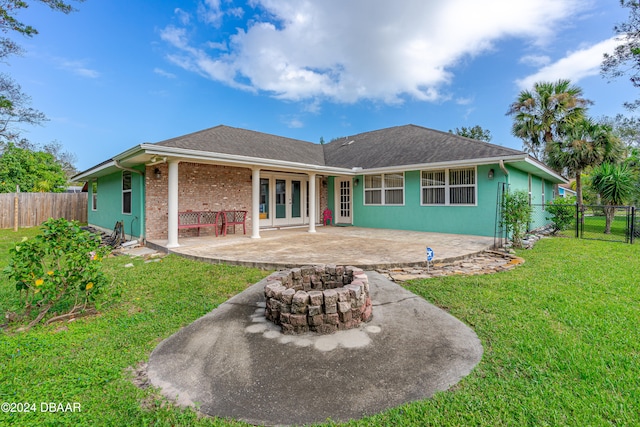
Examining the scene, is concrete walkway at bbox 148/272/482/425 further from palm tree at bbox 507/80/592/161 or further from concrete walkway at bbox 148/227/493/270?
palm tree at bbox 507/80/592/161

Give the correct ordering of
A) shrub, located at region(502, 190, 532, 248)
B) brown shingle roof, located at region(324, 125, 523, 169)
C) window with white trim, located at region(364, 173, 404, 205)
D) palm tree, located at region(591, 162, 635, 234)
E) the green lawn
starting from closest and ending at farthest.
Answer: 1. the green lawn
2. shrub, located at region(502, 190, 532, 248)
3. brown shingle roof, located at region(324, 125, 523, 169)
4. palm tree, located at region(591, 162, 635, 234)
5. window with white trim, located at region(364, 173, 404, 205)

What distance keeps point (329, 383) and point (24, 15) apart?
1800 centimetres

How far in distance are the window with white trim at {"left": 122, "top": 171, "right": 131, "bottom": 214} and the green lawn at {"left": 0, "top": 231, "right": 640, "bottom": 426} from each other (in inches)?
220

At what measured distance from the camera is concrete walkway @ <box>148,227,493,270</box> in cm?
566

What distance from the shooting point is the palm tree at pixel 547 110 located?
16031 millimetres

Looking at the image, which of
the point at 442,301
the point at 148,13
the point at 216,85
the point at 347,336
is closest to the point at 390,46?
the point at 148,13

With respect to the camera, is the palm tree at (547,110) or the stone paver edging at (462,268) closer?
the stone paver edging at (462,268)

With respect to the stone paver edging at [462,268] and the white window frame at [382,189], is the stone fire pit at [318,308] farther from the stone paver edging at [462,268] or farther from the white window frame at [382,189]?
the white window frame at [382,189]

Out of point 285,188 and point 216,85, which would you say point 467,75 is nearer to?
point 285,188

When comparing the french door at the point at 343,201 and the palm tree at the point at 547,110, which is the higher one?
the palm tree at the point at 547,110

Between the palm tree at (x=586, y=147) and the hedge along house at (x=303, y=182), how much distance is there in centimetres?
295

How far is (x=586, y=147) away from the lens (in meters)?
14.7

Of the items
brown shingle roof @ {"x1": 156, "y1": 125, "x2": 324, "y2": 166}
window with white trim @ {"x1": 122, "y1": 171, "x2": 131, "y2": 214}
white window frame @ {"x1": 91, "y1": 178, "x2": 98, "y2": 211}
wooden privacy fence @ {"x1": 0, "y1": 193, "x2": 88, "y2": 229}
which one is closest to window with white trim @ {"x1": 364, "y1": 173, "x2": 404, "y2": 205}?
brown shingle roof @ {"x1": 156, "y1": 125, "x2": 324, "y2": 166}

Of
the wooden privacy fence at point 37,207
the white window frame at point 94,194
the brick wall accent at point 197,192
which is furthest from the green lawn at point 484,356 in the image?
the wooden privacy fence at point 37,207
